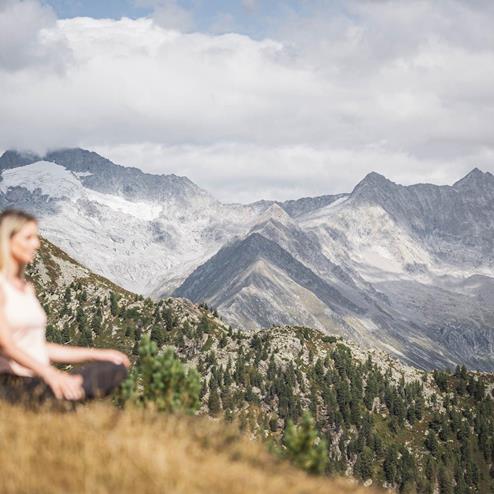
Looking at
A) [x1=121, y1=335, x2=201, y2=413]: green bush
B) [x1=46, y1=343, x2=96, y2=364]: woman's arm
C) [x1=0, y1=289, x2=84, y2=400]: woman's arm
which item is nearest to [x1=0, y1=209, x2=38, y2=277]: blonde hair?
[x1=0, y1=289, x2=84, y2=400]: woman's arm

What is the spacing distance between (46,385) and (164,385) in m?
2.59

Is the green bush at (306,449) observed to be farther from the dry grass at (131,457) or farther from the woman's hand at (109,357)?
the woman's hand at (109,357)

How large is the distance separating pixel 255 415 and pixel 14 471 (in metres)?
169

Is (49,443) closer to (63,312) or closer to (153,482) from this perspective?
(153,482)

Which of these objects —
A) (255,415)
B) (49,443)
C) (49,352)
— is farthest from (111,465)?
(255,415)

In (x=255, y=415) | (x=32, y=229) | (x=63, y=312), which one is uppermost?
(x=32, y=229)

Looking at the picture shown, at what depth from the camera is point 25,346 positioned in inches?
379

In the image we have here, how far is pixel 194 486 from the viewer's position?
6203 mm

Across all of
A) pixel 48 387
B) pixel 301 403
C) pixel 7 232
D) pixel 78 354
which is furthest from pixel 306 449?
pixel 301 403

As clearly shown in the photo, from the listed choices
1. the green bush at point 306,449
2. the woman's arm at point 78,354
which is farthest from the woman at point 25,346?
the green bush at point 306,449

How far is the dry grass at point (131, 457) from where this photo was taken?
240 inches

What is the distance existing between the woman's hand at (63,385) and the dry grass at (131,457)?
1.06ft

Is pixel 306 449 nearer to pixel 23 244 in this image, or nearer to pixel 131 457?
pixel 131 457

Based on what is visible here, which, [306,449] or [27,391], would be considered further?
[306,449]
